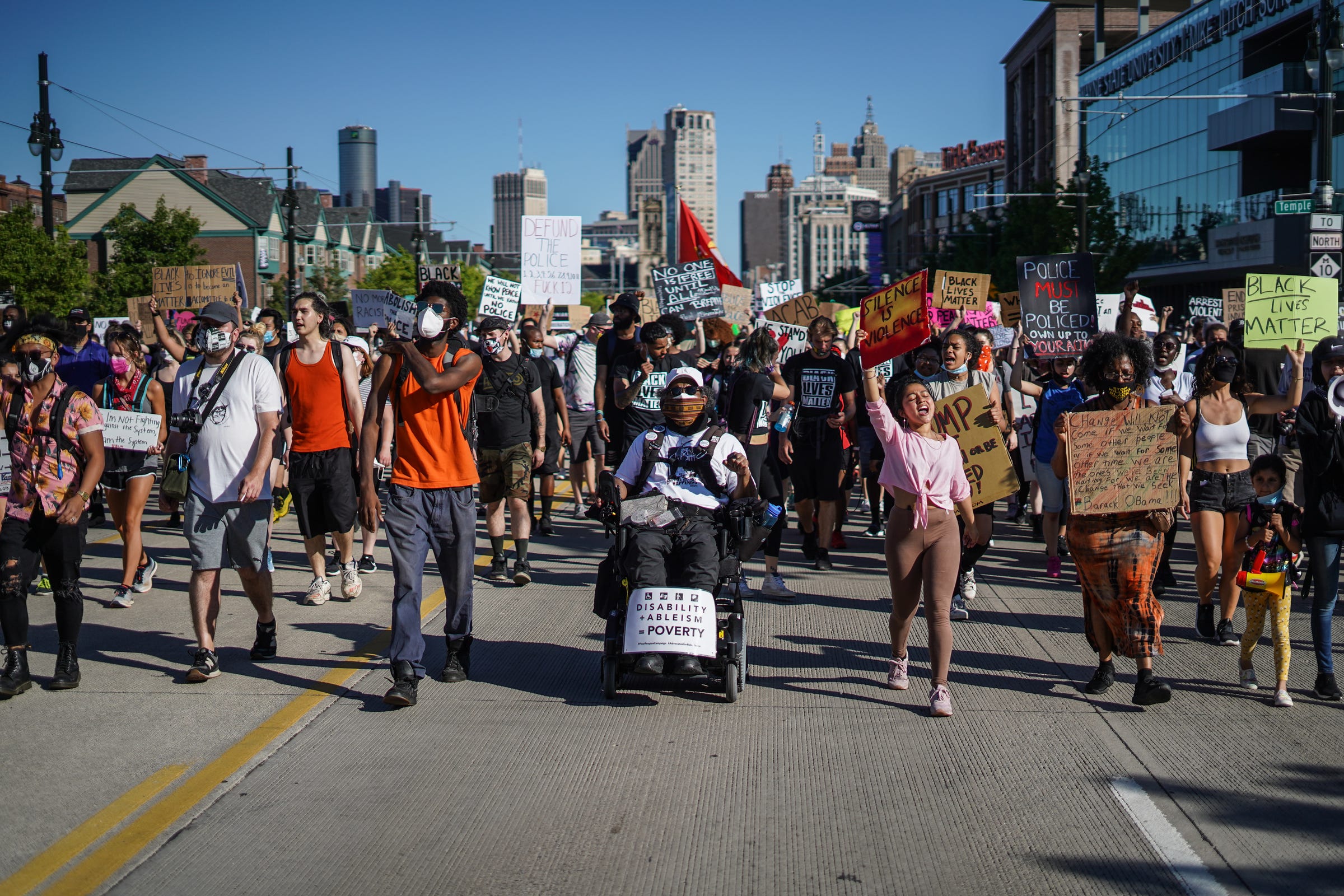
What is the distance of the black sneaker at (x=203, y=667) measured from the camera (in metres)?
6.73

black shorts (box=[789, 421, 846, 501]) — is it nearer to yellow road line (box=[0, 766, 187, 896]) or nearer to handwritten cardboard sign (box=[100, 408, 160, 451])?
handwritten cardboard sign (box=[100, 408, 160, 451])

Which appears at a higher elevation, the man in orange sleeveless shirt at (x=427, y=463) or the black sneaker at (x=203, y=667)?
the man in orange sleeveless shirt at (x=427, y=463)

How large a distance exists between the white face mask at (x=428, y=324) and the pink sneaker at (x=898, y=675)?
2877 millimetres

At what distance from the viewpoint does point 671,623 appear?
246 inches

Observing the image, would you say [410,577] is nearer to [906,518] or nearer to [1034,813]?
[906,518]

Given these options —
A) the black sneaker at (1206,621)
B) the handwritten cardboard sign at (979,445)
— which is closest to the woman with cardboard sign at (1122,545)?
the handwritten cardboard sign at (979,445)

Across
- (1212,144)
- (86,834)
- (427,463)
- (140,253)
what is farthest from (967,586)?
(140,253)

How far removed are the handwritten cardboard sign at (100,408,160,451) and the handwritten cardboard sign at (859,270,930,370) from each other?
14.2 ft

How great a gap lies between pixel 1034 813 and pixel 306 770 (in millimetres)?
2891

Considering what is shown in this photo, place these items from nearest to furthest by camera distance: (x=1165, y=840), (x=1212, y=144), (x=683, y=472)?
(x=1165, y=840) → (x=683, y=472) → (x=1212, y=144)

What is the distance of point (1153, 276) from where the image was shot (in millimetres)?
53125

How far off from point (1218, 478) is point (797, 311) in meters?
8.36

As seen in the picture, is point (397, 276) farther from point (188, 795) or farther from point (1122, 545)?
point (188, 795)

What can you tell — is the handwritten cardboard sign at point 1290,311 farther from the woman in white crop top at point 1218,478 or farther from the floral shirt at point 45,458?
the floral shirt at point 45,458
